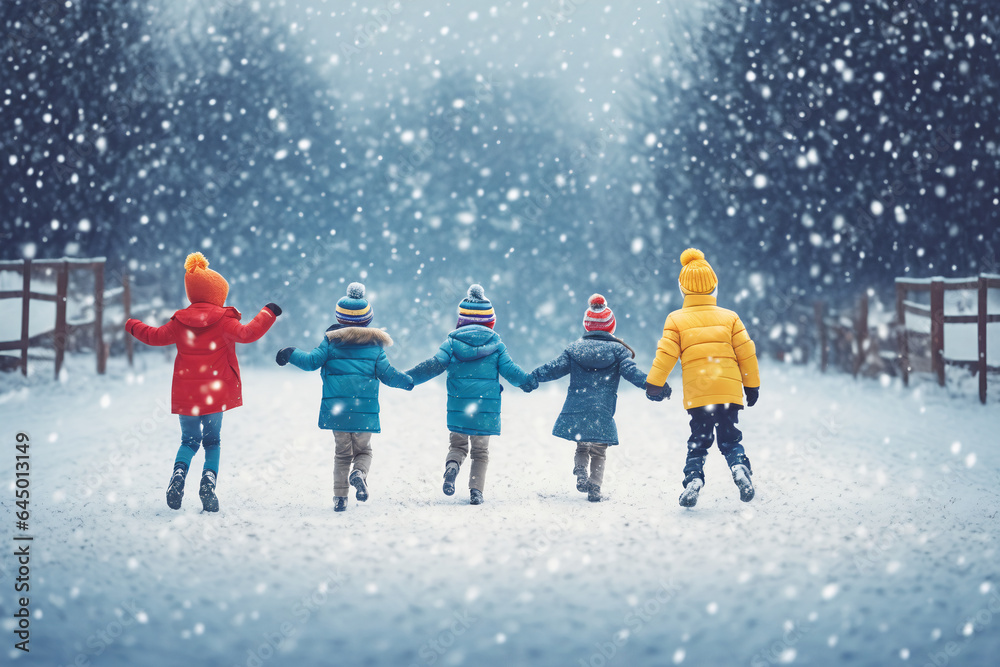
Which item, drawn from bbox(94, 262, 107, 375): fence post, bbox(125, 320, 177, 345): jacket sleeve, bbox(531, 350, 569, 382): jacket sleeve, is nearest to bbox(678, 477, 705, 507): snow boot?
bbox(531, 350, 569, 382): jacket sleeve

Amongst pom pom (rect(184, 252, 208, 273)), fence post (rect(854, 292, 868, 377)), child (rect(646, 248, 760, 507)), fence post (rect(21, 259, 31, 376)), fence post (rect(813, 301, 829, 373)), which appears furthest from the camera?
fence post (rect(813, 301, 829, 373))

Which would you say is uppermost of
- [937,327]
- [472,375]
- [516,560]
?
[937,327]

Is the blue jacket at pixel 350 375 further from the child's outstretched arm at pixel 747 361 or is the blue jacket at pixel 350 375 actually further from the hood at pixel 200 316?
the child's outstretched arm at pixel 747 361

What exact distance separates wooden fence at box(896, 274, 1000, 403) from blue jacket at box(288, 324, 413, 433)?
8504 mm

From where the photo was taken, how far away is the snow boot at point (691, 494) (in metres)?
5.27

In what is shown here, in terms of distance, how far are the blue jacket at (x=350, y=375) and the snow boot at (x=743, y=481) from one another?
93.5 inches

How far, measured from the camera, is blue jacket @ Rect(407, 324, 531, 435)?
18.1ft

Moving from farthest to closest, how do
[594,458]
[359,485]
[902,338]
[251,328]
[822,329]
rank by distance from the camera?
1. [822,329]
2. [902,338]
3. [594,458]
4. [359,485]
5. [251,328]

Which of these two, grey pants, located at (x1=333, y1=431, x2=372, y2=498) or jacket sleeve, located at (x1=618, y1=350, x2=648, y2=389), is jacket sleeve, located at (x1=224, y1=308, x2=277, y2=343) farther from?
jacket sleeve, located at (x1=618, y1=350, x2=648, y2=389)

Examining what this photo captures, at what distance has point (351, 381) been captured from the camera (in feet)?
17.4

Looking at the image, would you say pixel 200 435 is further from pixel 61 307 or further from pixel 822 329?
pixel 822 329

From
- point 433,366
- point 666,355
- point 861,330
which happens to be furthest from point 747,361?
point 861,330

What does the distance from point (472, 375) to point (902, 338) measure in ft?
27.5

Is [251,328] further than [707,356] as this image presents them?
No
